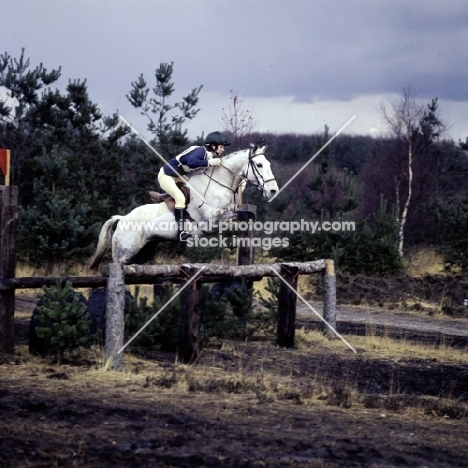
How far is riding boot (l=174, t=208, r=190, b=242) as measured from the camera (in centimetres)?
1376

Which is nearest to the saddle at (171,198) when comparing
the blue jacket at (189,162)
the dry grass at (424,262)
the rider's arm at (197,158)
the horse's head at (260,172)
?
the blue jacket at (189,162)

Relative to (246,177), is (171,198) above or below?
below

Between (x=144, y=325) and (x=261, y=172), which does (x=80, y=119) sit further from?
(x=144, y=325)

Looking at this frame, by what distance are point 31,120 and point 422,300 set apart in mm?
10835

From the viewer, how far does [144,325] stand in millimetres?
10062

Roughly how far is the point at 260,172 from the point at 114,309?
16.1 ft

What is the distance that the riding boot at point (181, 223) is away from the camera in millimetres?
13758

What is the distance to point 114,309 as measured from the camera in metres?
9.40

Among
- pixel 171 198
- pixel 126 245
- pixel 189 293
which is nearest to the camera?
pixel 189 293

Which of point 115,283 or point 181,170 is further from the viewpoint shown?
point 181,170

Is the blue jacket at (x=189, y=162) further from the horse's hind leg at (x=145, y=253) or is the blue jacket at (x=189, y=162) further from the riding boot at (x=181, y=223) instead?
the horse's hind leg at (x=145, y=253)

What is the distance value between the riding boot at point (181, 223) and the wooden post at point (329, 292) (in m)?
2.29

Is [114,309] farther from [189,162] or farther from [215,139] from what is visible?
[215,139]

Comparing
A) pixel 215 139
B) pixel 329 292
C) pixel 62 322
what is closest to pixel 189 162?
pixel 215 139
